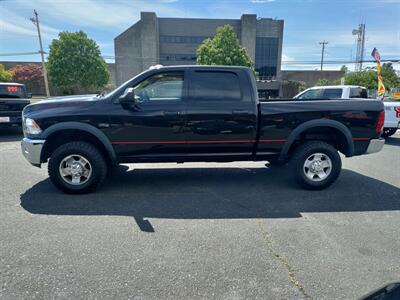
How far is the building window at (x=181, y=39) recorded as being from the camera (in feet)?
174

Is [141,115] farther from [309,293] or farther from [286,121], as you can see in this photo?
[309,293]

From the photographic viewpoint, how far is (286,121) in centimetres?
459

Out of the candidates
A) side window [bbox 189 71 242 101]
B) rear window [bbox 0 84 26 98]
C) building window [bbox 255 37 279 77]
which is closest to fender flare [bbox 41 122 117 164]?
side window [bbox 189 71 242 101]

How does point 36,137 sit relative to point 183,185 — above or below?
above

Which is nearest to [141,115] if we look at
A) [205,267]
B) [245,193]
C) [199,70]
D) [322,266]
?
[199,70]

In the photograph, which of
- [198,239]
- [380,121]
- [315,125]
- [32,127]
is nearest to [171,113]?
[198,239]

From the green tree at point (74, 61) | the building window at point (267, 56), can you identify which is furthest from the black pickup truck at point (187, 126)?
the building window at point (267, 56)

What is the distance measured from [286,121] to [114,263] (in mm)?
3345

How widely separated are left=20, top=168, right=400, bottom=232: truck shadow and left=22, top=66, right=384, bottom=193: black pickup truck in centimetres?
36

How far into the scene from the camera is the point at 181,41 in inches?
2099

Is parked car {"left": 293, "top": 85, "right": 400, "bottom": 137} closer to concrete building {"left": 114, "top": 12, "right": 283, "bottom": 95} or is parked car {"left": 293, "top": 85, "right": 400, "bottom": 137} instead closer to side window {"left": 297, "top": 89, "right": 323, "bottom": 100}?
side window {"left": 297, "top": 89, "right": 323, "bottom": 100}

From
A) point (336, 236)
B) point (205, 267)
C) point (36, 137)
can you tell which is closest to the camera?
point (205, 267)

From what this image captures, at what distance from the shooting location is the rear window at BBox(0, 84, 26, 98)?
988 centimetres

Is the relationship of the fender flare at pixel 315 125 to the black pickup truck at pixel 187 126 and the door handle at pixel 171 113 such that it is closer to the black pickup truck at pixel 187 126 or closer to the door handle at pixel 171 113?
the black pickup truck at pixel 187 126
